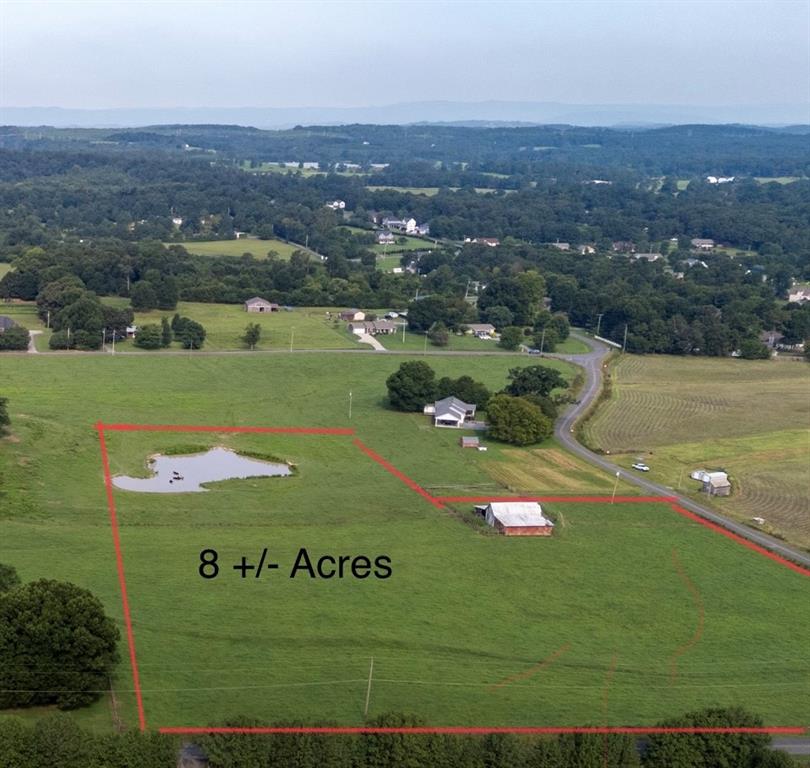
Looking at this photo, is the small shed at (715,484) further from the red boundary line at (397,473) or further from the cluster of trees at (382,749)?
the cluster of trees at (382,749)

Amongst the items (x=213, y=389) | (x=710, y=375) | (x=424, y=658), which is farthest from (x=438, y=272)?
(x=424, y=658)

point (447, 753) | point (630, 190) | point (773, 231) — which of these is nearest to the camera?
point (447, 753)

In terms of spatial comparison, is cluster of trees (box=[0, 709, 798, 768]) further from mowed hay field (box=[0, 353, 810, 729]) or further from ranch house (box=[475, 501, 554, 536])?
ranch house (box=[475, 501, 554, 536])

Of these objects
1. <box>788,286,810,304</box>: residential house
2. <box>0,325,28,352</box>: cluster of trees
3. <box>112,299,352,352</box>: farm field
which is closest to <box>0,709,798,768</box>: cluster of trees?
<box>0,325,28,352</box>: cluster of trees

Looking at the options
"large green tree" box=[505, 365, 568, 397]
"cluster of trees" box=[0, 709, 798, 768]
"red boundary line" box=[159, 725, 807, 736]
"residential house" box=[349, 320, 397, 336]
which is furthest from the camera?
"residential house" box=[349, 320, 397, 336]

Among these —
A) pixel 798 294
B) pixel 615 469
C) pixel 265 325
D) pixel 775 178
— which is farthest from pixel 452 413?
pixel 775 178

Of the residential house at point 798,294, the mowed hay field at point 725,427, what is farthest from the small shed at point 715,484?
the residential house at point 798,294

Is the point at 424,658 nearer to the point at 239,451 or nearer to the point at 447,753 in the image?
the point at 447,753
